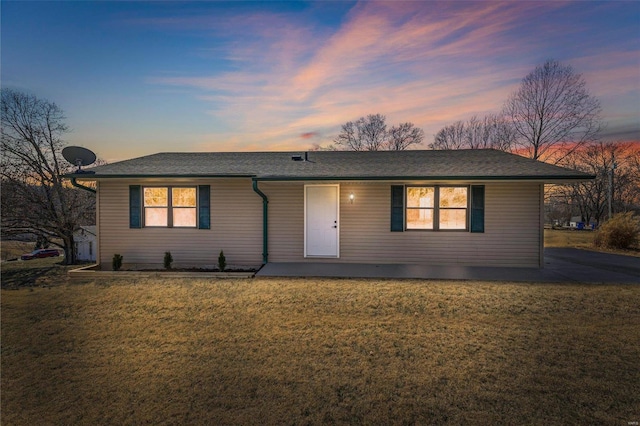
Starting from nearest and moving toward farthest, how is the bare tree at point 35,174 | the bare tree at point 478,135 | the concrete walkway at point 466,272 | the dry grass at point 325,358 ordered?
the dry grass at point 325,358
the concrete walkway at point 466,272
the bare tree at point 35,174
the bare tree at point 478,135

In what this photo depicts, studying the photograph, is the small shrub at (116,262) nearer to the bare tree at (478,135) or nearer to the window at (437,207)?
the window at (437,207)

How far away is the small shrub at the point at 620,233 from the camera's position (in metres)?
12.9

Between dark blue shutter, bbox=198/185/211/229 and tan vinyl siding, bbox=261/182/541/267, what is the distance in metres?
1.63

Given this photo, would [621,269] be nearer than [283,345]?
No

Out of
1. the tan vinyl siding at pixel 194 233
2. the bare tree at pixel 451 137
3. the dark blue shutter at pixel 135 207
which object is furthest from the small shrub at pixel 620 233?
the dark blue shutter at pixel 135 207

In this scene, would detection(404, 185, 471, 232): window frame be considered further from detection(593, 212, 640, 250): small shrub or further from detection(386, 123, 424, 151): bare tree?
detection(386, 123, 424, 151): bare tree

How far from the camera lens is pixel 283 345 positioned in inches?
154

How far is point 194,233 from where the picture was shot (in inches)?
348

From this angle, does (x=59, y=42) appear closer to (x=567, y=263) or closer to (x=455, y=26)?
(x=455, y=26)

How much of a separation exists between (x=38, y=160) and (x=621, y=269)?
22717 millimetres

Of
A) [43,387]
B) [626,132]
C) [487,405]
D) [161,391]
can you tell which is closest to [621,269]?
[487,405]

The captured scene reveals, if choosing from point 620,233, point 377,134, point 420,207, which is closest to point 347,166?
point 420,207

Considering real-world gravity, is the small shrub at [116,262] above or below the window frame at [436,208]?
below

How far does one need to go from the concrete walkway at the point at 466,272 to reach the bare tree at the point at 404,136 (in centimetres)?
1799
